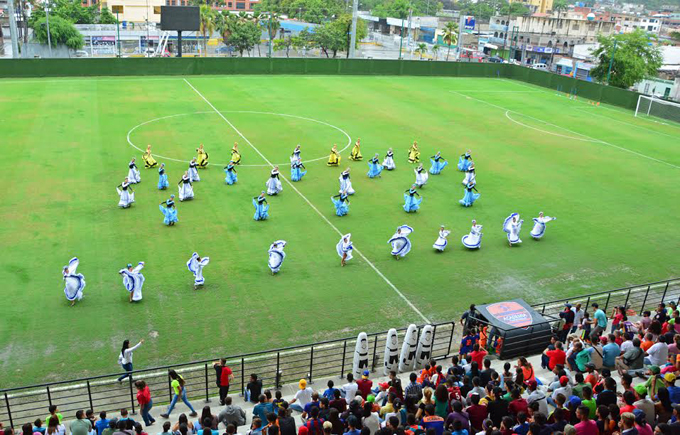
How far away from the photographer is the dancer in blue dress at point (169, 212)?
21.2 meters

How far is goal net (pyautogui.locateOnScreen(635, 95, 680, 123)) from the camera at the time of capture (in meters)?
45.2

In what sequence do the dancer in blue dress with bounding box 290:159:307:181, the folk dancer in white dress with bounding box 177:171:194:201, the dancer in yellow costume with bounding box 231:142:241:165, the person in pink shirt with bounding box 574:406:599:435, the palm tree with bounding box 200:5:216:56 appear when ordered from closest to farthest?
the person in pink shirt with bounding box 574:406:599:435 < the folk dancer in white dress with bounding box 177:171:194:201 < the dancer in blue dress with bounding box 290:159:307:181 < the dancer in yellow costume with bounding box 231:142:241:165 < the palm tree with bounding box 200:5:216:56

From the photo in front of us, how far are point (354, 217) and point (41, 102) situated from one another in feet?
87.8

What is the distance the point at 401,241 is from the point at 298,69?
1603 inches

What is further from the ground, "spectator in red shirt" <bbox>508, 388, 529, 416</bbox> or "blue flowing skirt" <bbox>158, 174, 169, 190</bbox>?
"spectator in red shirt" <bbox>508, 388, 529, 416</bbox>

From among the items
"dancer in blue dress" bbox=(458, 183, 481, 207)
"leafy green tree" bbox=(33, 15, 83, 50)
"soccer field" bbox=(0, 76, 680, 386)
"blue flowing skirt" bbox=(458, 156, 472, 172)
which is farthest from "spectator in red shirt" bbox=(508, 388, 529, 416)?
"leafy green tree" bbox=(33, 15, 83, 50)

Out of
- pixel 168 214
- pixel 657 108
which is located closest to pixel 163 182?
pixel 168 214

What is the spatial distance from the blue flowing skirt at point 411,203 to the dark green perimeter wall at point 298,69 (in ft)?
108

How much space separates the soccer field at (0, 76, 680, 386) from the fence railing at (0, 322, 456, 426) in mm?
510

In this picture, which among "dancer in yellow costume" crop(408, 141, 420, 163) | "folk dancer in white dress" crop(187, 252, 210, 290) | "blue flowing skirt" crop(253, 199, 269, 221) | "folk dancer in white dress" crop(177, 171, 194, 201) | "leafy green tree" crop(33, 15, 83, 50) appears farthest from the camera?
"leafy green tree" crop(33, 15, 83, 50)

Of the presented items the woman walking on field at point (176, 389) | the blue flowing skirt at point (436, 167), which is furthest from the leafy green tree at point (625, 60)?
the woman walking on field at point (176, 389)

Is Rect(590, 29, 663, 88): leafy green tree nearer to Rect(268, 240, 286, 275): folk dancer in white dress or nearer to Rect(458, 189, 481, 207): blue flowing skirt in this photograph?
Rect(458, 189, 481, 207): blue flowing skirt

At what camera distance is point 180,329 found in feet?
50.5

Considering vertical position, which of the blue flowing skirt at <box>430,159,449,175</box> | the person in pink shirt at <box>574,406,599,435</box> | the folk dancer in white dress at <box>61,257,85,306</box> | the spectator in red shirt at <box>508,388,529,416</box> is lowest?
the folk dancer in white dress at <box>61,257,85,306</box>
